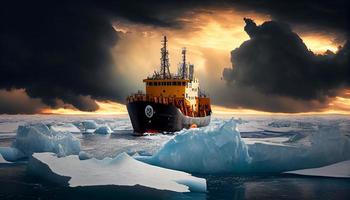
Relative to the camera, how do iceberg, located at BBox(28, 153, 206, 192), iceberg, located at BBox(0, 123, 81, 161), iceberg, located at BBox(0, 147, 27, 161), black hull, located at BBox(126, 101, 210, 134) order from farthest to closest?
black hull, located at BBox(126, 101, 210, 134) < iceberg, located at BBox(0, 123, 81, 161) < iceberg, located at BBox(0, 147, 27, 161) < iceberg, located at BBox(28, 153, 206, 192)

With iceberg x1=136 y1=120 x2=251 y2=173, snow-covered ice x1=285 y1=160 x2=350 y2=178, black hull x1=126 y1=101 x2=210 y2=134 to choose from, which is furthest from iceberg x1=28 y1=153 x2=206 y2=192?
black hull x1=126 y1=101 x2=210 y2=134

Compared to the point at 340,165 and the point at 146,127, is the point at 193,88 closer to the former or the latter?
the point at 146,127

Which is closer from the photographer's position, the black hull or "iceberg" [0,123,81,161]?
"iceberg" [0,123,81,161]

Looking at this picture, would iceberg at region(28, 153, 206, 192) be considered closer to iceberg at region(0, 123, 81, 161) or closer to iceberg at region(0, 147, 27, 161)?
iceberg at region(0, 147, 27, 161)

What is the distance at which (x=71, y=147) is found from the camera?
90.9ft

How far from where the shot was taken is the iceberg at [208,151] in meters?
21.2

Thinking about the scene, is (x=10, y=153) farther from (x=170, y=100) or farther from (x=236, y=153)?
(x=170, y=100)

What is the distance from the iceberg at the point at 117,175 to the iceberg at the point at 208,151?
2.82 meters

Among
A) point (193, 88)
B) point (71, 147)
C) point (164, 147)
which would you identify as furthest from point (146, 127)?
point (164, 147)

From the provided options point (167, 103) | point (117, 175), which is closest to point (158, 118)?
point (167, 103)

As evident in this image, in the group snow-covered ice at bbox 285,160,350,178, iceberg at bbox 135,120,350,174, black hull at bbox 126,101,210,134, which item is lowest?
snow-covered ice at bbox 285,160,350,178

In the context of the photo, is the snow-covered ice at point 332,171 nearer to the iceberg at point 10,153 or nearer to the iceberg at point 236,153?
the iceberg at point 236,153

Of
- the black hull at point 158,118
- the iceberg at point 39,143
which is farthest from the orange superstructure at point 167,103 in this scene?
the iceberg at point 39,143

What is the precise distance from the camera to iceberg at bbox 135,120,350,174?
21.2 meters
